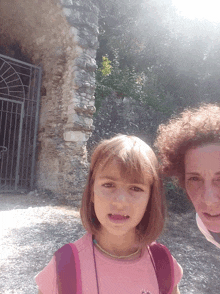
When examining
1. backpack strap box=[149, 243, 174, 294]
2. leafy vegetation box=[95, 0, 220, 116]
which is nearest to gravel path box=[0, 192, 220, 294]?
backpack strap box=[149, 243, 174, 294]

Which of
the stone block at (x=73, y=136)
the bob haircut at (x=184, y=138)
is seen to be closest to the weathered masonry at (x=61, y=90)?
the stone block at (x=73, y=136)

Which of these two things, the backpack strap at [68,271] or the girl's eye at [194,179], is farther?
the girl's eye at [194,179]

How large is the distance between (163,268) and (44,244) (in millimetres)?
1897

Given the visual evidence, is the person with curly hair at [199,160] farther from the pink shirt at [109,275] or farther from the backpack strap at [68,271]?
the backpack strap at [68,271]

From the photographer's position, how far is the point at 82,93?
495cm

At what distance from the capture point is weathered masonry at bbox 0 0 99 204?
489cm

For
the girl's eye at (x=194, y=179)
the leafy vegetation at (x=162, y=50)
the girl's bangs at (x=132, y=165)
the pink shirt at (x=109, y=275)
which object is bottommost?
the pink shirt at (x=109, y=275)

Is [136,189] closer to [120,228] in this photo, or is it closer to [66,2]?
[120,228]

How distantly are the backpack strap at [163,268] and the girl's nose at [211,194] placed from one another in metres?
0.29

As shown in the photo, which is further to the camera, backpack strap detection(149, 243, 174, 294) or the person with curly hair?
the person with curly hair

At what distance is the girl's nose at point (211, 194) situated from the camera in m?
1.10

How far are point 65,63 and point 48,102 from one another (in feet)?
2.91

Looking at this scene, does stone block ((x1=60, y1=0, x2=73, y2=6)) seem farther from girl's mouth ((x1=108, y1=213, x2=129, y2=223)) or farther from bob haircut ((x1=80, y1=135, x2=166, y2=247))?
girl's mouth ((x1=108, y1=213, x2=129, y2=223))

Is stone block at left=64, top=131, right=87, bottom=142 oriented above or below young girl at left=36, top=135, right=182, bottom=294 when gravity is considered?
above
